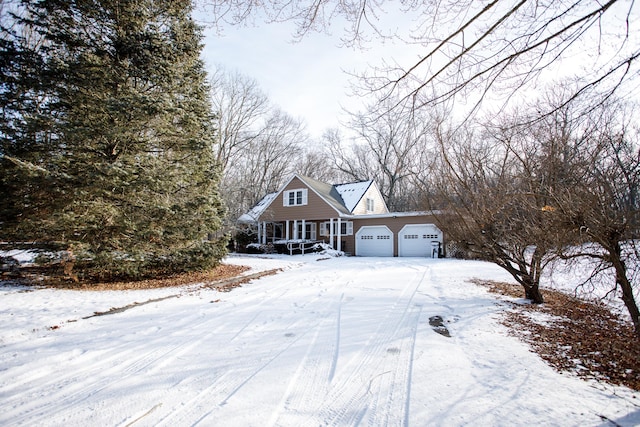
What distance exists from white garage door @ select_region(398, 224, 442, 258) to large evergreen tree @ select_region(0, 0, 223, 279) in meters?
13.8

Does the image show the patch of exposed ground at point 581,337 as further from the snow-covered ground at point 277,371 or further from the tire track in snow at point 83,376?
the tire track in snow at point 83,376

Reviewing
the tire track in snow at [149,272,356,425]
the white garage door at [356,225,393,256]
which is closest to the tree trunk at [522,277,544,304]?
the tire track in snow at [149,272,356,425]

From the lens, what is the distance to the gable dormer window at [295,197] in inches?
851

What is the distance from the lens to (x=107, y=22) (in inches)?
319

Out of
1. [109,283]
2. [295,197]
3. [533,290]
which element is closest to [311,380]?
[533,290]

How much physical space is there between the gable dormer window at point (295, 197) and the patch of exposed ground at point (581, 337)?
16.2 metres

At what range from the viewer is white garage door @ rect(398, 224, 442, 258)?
60.6 feet

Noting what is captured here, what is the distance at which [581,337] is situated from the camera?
14.4 ft

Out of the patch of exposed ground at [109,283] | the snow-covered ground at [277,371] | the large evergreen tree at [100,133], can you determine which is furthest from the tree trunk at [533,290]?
the large evergreen tree at [100,133]

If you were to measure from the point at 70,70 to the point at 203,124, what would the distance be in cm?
363

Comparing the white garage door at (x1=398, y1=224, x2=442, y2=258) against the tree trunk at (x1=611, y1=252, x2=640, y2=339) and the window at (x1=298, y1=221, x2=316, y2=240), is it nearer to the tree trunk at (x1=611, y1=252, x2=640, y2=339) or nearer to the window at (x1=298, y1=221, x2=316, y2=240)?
the window at (x1=298, y1=221, x2=316, y2=240)

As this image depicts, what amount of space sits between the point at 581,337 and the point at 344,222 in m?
17.5

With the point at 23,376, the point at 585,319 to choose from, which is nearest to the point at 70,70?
the point at 23,376

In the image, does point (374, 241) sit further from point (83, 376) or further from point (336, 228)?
point (83, 376)
